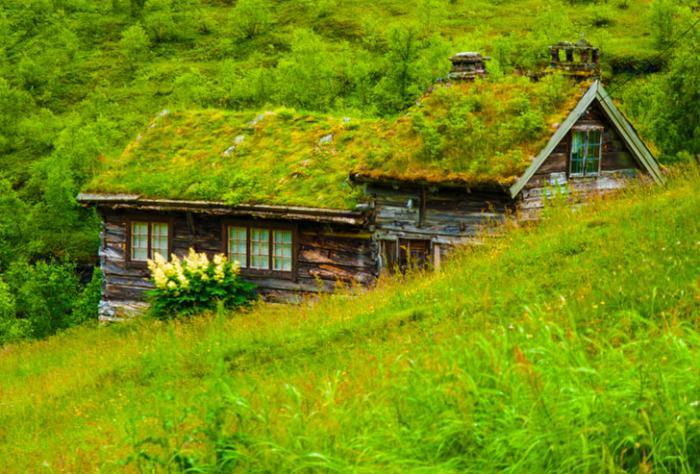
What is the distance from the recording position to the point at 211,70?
70.2 m

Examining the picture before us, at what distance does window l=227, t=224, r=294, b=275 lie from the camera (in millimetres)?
21844

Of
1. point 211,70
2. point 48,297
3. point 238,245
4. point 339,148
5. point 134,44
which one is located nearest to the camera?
point 238,245

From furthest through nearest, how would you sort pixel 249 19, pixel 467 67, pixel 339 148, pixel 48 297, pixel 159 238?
pixel 249 19 < pixel 48 297 < pixel 159 238 < pixel 339 148 < pixel 467 67

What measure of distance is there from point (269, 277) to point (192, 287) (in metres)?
2.36

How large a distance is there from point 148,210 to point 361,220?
6.27 meters

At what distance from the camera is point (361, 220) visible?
801 inches

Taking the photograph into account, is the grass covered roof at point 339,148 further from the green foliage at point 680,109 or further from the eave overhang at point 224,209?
the green foliage at point 680,109

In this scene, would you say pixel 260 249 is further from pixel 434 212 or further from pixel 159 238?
pixel 434 212

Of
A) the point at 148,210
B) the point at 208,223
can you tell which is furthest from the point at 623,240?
the point at 148,210

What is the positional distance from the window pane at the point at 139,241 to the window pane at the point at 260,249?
337 cm

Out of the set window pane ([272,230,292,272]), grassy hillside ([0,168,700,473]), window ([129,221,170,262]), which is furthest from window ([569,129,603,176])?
window ([129,221,170,262])

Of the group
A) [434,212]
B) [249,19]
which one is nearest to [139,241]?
[434,212]

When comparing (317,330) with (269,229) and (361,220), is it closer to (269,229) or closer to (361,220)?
(361,220)

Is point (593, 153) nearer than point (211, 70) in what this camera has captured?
Yes
